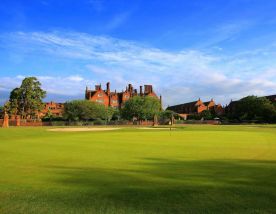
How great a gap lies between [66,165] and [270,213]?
8485mm

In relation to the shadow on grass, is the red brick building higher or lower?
higher

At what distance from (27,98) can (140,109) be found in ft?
109

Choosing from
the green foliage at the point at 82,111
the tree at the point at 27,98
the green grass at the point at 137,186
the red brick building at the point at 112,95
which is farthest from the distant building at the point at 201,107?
the green grass at the point at 137,186

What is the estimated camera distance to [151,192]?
29.1 feet

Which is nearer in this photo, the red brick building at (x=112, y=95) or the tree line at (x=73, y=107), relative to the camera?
the tree line at (x=73, y=107)

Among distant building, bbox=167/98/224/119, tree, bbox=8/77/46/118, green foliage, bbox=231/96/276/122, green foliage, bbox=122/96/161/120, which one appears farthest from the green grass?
distant building, bbox=167/98/224/119

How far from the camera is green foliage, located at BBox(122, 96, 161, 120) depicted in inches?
4286

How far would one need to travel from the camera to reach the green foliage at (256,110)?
11325 centimetres

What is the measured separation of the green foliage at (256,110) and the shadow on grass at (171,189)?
107m

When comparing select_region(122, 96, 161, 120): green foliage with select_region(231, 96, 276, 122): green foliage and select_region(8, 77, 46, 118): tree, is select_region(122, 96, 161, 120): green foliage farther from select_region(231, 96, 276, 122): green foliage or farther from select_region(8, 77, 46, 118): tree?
select_region(231, 96, 276, 122): green foliage

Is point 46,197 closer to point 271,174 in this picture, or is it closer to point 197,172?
point 197,172

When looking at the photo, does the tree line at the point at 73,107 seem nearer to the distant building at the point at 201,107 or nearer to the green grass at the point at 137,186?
the distant building at the point at 201,107

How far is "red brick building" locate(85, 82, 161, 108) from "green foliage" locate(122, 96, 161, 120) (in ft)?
71.8

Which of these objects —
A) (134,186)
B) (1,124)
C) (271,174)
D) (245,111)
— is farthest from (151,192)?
(245,111)
